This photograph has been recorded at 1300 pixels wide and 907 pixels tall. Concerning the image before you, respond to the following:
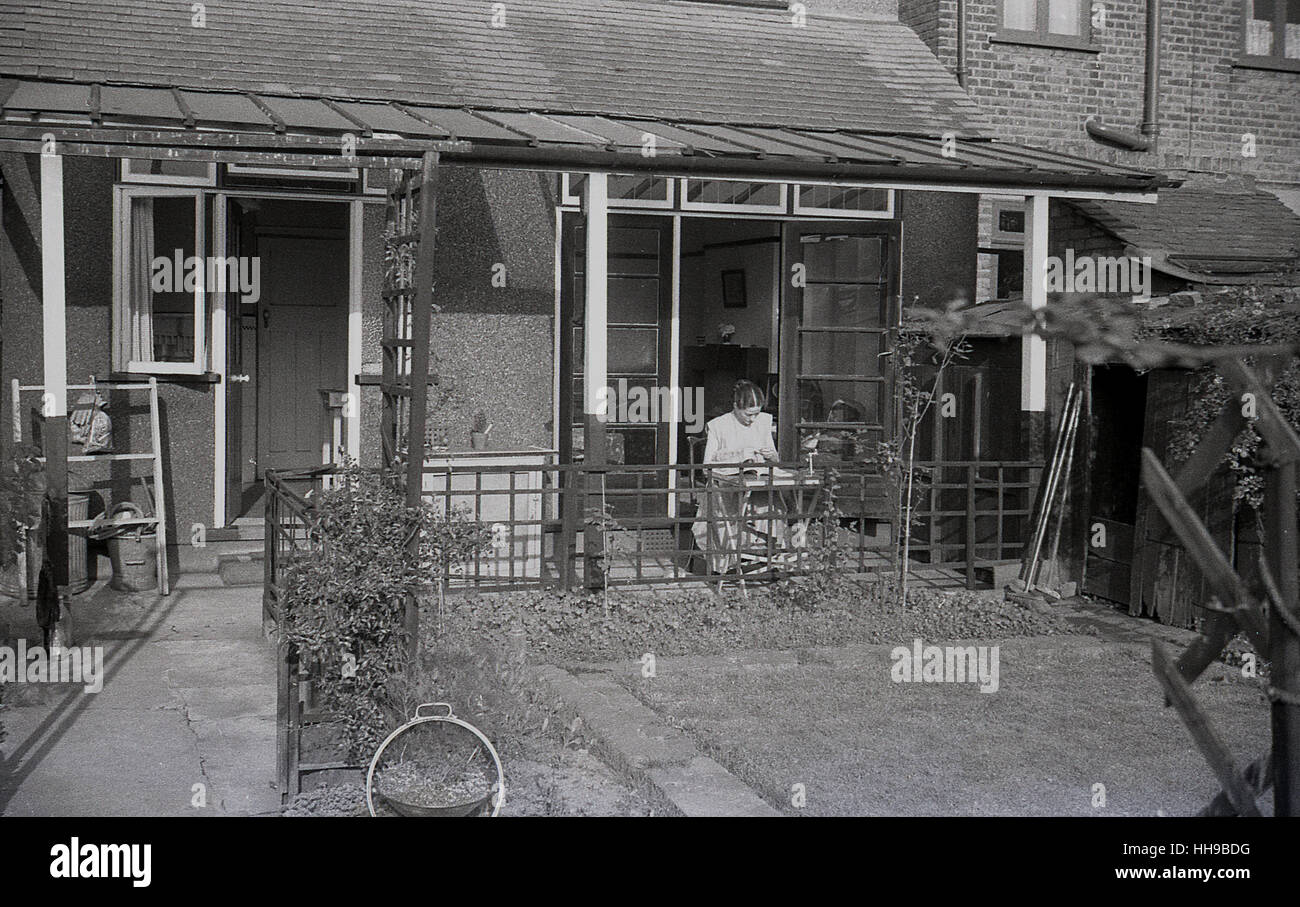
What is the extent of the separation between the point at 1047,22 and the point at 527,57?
181 inches

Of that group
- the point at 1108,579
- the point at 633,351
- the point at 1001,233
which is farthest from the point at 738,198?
the point at 1108,579

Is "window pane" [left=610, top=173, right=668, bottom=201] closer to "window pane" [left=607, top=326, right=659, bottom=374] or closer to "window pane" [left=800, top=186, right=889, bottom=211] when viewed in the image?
"window pane" [left=607, top=326, right=659, bottom=374]

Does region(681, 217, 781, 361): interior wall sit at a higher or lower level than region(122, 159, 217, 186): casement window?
lower

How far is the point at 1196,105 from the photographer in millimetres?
11836

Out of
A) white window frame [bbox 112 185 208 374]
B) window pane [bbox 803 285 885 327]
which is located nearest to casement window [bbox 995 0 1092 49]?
window pane [bbox 803 285 885 327]

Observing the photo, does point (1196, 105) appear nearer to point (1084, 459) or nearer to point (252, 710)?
point (1084, 459)

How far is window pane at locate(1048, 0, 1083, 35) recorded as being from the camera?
37.6 feet

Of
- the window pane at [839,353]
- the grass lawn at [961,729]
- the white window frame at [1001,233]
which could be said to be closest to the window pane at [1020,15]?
the white window frame at [1001,233]

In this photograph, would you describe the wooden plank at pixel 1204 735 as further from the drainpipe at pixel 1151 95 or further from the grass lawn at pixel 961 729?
the drainpipe at pixel 1151 95

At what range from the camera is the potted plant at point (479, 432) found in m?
9.40

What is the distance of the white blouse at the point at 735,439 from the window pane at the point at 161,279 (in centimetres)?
371

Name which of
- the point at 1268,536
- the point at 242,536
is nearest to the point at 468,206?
the point at 242,536

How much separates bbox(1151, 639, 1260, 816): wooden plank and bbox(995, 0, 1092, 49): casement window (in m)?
9.79
